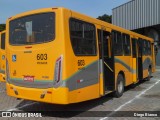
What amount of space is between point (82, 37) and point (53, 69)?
1.36m

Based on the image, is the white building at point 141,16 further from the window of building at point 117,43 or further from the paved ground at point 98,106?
the paved ground at point 98,106

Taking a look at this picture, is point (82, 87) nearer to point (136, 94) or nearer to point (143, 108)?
point (143, 108)

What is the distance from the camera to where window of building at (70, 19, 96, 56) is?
27.1ft

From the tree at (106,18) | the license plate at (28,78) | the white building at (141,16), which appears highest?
the tree at (106,18)

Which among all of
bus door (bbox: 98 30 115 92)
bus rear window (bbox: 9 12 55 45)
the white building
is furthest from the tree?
bus rear window (bbox: 9 12 55 45)

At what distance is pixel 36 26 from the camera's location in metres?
8.49

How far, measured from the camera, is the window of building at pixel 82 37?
8.27 metres

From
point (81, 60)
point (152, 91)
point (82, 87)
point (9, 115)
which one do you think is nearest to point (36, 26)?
point (81, 60)

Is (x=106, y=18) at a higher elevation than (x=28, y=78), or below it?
higher

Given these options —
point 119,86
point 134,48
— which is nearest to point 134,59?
point 134,48

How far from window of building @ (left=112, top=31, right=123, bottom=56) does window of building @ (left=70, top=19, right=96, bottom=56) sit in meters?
2.11

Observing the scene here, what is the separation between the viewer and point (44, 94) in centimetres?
807

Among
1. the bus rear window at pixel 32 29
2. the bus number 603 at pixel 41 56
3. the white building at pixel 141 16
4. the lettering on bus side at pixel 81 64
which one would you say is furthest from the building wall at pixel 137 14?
the bus number 603 at pixel 41 56

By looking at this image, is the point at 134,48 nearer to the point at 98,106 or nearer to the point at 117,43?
the point at 117,43
